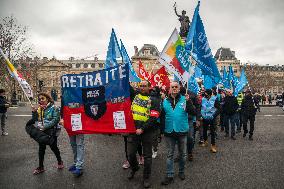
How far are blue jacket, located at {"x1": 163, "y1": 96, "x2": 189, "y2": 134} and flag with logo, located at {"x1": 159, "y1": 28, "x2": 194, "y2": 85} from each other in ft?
6.42

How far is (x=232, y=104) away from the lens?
39.4ft

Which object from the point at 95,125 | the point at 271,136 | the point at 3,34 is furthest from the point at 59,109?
the point at 3,34

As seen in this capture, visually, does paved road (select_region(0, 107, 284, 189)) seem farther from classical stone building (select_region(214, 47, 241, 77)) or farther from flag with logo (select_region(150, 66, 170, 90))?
classical stone building (select_region(214, 47, 241, 77))

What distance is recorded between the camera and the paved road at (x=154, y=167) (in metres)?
6.14

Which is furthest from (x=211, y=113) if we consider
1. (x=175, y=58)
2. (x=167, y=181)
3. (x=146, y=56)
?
(x=146, y=56)

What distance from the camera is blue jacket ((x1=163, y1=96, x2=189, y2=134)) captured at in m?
6.23

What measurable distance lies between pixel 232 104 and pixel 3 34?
28787 millimetres

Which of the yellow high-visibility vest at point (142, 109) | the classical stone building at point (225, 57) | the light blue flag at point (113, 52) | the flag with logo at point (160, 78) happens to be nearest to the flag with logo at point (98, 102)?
the yellow high-visibility vest at point (142, 109)

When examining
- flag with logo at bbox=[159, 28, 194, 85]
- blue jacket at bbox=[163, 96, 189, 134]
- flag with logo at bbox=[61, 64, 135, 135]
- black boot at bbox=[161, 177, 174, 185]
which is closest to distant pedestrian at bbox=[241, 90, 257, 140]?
flag with logo at bbox=[159, 28, 194, 85]

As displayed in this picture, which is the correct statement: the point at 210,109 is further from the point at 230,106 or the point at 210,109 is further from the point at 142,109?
the point at 142,109

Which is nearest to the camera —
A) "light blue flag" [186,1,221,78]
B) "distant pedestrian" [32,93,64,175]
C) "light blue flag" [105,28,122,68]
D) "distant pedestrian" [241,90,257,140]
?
"distant pedestrian" [32,93,64,175]

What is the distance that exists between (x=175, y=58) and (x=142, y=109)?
2.84m

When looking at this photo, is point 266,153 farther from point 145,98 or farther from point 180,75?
point 145,98

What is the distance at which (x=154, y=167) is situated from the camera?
7.39 metres
